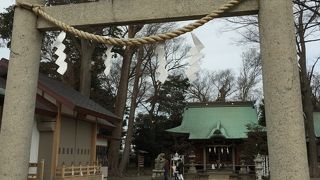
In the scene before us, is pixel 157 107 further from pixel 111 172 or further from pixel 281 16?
pixel 281 16

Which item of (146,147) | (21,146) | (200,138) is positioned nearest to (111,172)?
(200,138)

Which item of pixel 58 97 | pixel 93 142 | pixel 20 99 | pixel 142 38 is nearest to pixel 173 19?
pixel 142 38

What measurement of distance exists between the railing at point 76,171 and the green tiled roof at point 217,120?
593 inches

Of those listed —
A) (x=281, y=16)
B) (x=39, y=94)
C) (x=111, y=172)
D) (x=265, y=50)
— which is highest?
(x=39, y=94)

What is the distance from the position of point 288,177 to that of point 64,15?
3.24m

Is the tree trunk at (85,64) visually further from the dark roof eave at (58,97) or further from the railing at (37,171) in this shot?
the railing at (37,171)

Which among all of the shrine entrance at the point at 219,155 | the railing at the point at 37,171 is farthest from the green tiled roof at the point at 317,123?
the railing at the point at 37,171

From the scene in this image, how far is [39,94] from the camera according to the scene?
16.0 m

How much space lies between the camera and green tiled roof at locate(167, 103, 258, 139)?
104 feet

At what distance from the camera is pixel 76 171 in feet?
51.6

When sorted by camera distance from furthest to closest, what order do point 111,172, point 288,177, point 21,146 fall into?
1. point 111,172
2. point 21,146
3. point 288,177

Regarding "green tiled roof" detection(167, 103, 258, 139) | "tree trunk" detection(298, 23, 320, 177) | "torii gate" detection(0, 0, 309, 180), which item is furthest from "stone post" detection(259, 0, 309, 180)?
"green tiled roof" detection(167, 103, 258, 139)

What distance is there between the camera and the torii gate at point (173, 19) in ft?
13.0

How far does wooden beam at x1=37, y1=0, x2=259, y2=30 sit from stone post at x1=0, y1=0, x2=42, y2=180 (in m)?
0.22
